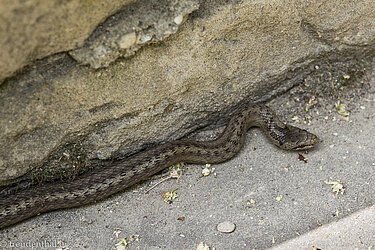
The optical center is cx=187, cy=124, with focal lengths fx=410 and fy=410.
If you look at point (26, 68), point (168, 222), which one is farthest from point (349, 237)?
point (26, 68)

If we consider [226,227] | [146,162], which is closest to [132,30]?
[146,162]

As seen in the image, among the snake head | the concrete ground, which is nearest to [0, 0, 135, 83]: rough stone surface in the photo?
the concrete ground

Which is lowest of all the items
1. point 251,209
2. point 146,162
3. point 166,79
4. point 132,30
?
point 251,209

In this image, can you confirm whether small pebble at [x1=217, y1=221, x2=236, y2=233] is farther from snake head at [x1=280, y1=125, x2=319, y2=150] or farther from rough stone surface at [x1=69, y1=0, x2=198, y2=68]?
rough stone surface at [x1=69, y1=0, x2=198, y2=68]

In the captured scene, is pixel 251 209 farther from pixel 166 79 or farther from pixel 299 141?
pixel 166 79

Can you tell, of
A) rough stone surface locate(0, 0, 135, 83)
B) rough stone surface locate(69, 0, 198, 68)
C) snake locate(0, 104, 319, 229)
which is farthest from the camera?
snake locate(0, 104, 319, 229)
